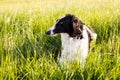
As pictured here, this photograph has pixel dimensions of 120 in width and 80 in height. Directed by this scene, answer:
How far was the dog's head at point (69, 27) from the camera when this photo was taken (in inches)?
188

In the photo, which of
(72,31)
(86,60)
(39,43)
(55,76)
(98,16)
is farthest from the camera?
(98,16)

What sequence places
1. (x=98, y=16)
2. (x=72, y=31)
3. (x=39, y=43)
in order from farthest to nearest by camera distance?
(x=98, y=16), (x=39, y=43), (x=72, y=31)

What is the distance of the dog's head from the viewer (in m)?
4.79

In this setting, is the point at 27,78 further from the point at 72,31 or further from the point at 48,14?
the point at 48,14

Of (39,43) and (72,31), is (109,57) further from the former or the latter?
(39,43)

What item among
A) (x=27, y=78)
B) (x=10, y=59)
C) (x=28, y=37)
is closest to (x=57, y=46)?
(x=28, y=37)

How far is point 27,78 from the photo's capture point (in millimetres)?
3574

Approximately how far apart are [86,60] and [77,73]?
354mm

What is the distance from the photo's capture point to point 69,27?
4.87m

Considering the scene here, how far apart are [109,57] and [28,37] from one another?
1.55 m

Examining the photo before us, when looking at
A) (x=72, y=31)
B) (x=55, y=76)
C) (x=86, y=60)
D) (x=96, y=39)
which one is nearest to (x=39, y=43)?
(x=72, y=31)

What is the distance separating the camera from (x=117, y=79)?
3.46 metres

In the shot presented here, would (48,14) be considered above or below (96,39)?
above

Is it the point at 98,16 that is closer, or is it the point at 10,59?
the point at 10,59
